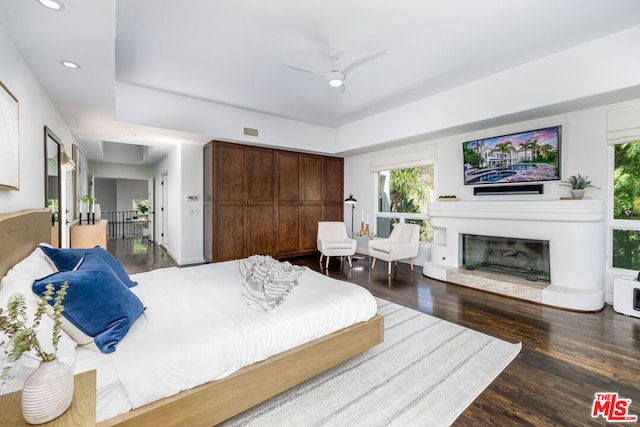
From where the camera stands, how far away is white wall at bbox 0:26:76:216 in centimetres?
199

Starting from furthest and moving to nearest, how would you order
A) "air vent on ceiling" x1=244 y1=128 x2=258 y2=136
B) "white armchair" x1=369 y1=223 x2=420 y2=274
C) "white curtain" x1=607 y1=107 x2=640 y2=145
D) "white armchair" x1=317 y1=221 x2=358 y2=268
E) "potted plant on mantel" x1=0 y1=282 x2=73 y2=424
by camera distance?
"white armchair" x1=317 y1=221 x2=358 y2=268 < "air vent on ceiling" x1=244 y1=128 x2=258 y2=136 < "white armchair" x1=369 y1=223 x2=420 y2=274 < "white curtain" x1=607 y1=107 x2=640 y2=145 < "potted plant on mantel" x1=0 y1=282 x2=73 y2=424

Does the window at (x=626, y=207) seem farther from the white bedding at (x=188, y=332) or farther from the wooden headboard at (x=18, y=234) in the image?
the wooden headboard at (x=18, y=234)

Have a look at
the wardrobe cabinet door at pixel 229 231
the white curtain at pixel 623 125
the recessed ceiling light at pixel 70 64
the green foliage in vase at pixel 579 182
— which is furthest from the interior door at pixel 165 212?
the white curtain at pixel 623 125

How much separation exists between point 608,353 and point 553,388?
36.1 inches

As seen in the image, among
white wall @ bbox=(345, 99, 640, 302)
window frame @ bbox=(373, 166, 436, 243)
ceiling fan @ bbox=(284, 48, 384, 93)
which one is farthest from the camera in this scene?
window frame @ bbox=(373, 166, 436, 243)

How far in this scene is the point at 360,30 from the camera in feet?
9.33

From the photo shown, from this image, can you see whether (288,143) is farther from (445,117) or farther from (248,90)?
(445,117)

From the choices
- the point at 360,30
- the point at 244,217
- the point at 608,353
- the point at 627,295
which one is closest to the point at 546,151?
the point at 627,295

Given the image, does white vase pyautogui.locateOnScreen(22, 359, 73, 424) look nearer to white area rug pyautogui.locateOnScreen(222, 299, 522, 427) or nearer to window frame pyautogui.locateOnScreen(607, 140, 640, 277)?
white area rug pyautogui.locateOnScreen(222, 299, 522, 427)

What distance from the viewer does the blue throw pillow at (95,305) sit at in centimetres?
134

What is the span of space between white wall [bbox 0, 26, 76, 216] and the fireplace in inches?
208

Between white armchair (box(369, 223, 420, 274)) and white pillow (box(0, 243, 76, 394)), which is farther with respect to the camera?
white armchair (box(369, 223, 420, 274))

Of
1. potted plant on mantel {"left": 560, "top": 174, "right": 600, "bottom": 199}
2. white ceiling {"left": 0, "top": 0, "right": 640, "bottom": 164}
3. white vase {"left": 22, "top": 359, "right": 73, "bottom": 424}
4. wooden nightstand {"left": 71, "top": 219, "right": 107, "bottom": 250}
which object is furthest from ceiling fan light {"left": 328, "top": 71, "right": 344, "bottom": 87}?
wooden nightstand {"left": 71, "top": 219, "right": 107, "bottom": 250}

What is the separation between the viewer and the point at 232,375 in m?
1.53
